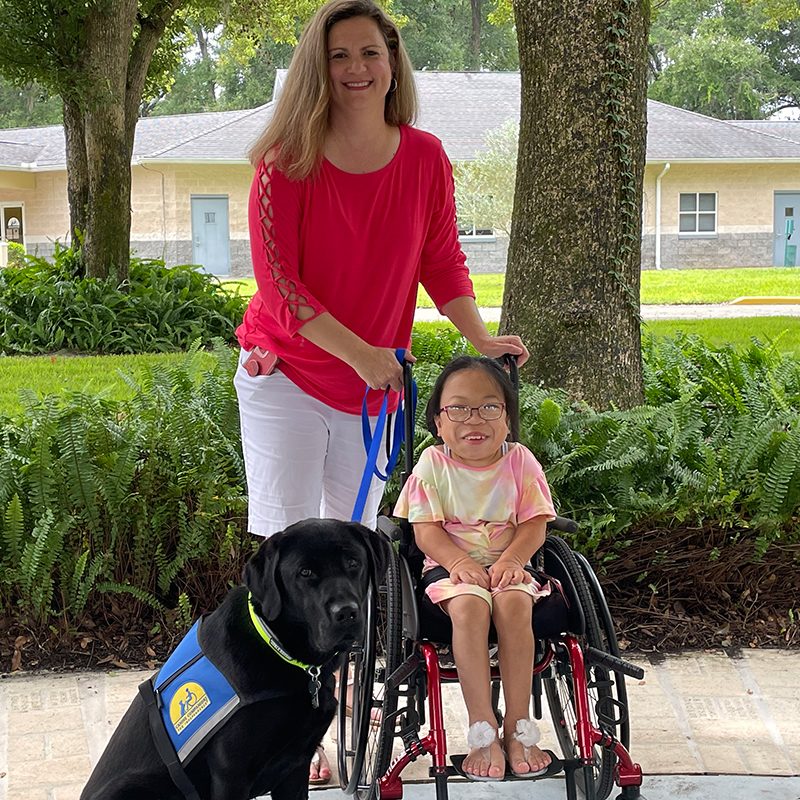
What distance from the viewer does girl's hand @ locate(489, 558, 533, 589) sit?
2791mm

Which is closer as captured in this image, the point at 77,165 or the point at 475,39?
the point at 77,165

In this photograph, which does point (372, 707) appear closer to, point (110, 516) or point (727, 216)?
point (110, 516)

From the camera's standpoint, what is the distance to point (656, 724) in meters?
3.57

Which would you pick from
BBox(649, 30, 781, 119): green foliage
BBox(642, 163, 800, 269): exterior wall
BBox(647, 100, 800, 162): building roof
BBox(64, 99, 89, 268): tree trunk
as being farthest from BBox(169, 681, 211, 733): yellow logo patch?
BBox(649, 30, 781, 119): green foliage

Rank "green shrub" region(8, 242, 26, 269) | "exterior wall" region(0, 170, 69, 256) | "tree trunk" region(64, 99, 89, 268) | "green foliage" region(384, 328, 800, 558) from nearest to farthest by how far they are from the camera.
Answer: "green foliage" region(384, 328, 800, 558), "tree trunk" region(64, 99, 89, 268), "green shrub" region(8, 242, 26, 269), "exterior wall" region(0, 170, 69, 256)

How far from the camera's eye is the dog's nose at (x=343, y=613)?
2428 mm

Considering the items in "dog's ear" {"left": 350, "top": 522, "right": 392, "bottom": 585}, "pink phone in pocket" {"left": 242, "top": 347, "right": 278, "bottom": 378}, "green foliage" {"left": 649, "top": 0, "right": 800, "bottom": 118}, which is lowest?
"dog's ear" {"left": 350, "top": 522, "right": 392, "bottom": 585}

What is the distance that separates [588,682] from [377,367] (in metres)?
1.01

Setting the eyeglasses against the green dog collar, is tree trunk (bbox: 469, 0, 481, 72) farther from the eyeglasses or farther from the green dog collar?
the green dog collar

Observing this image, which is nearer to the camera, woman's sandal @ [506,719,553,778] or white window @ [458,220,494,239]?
woman's sandal @ [506,719,553,778]

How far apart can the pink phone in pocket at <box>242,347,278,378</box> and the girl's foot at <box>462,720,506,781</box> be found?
1.15m

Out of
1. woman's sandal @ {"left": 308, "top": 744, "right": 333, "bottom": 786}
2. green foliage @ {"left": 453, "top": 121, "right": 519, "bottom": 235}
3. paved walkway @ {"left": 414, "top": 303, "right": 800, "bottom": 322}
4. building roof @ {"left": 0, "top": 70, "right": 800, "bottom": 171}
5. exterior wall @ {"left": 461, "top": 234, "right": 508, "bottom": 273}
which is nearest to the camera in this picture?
woman's sandal @ {"left": 308, "top": 744, "right": 333, "bottom": 786}

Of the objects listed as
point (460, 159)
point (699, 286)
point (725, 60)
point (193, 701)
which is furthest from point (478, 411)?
point (725, 60)

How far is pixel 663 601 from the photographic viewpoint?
171 inches
